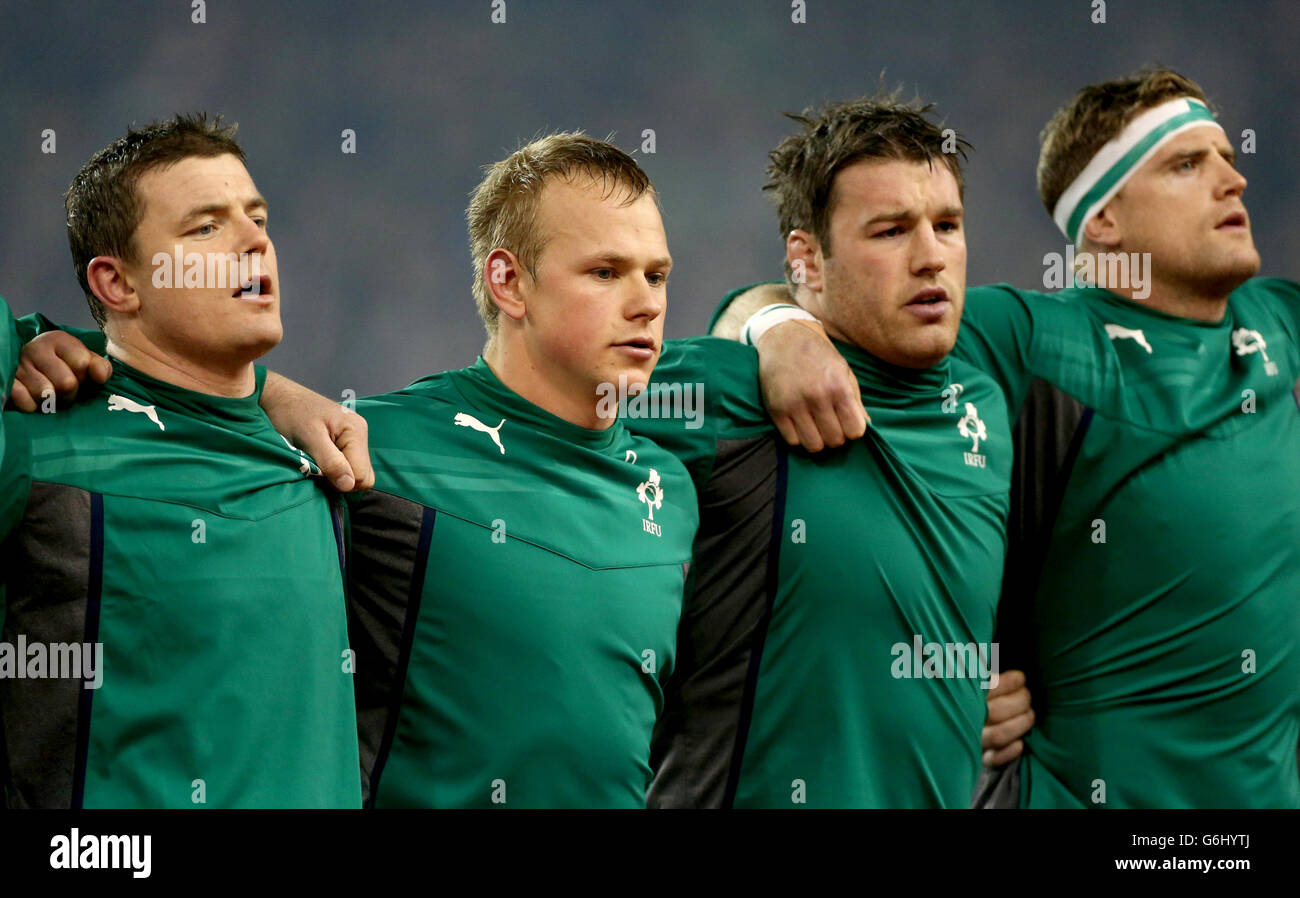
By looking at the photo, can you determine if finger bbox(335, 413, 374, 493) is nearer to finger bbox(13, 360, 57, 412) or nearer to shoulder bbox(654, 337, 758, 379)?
finger bbox(13, 360, 57, 412)

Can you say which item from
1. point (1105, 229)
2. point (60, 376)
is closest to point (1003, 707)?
point (1105, 229)

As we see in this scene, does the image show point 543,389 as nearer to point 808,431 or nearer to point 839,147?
point 808,431

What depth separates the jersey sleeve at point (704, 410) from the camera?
8.63 feet

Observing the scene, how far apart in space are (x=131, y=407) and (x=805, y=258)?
138cm

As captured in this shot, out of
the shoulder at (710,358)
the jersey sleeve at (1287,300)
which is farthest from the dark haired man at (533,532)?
the jersey sleeve at (1287,300)

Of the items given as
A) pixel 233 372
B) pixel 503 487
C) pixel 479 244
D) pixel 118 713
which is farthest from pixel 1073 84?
pixel 118 713

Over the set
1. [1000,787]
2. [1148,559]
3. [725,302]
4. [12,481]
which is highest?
[725,302]

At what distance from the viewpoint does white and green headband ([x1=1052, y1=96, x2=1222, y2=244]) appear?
3.17 metres

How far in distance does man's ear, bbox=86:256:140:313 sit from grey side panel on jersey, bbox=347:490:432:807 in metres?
0.48

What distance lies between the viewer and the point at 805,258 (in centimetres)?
285

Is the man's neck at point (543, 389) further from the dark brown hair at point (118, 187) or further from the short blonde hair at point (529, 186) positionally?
the dark brown hair at point (118, 187)

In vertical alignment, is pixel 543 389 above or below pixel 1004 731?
above

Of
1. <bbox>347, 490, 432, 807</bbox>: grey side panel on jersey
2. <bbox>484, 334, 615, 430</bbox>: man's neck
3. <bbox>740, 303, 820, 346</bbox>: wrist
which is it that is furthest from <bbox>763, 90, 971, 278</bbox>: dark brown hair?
<bbox>347, 490, 432, 807</bbox>: grey side panel on jersey
